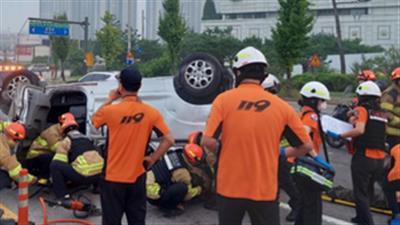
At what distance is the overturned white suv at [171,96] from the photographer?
7105mm

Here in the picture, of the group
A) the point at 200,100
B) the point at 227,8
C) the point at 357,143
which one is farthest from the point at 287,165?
the point at 227,8

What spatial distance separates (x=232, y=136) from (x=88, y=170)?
11.0 ft

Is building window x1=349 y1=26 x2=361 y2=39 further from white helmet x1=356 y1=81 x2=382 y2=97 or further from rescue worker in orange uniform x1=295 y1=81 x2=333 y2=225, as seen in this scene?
rescue worker in orange uniform x1=295 y1=81 x2=333 y2=225

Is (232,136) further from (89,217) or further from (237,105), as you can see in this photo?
(89,217)

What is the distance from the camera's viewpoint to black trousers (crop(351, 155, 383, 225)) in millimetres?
5609

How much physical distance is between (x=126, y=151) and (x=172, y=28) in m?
28.9

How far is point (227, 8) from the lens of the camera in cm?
9844

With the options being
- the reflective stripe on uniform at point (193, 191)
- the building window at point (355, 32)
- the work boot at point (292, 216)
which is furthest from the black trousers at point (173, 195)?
the building window at point (355, 32)

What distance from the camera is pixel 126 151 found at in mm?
4348

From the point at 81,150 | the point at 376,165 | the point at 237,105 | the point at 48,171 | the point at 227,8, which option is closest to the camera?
the point at 237,105

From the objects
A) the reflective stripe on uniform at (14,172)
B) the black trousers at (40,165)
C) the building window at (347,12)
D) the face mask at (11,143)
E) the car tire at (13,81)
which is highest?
the building window at (347,12)

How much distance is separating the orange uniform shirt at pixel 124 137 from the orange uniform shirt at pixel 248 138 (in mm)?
1083

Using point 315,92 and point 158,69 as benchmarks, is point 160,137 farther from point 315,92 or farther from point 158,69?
point 158,69

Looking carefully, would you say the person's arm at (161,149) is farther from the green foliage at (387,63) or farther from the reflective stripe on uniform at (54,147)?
the green foliage at (387,63)
